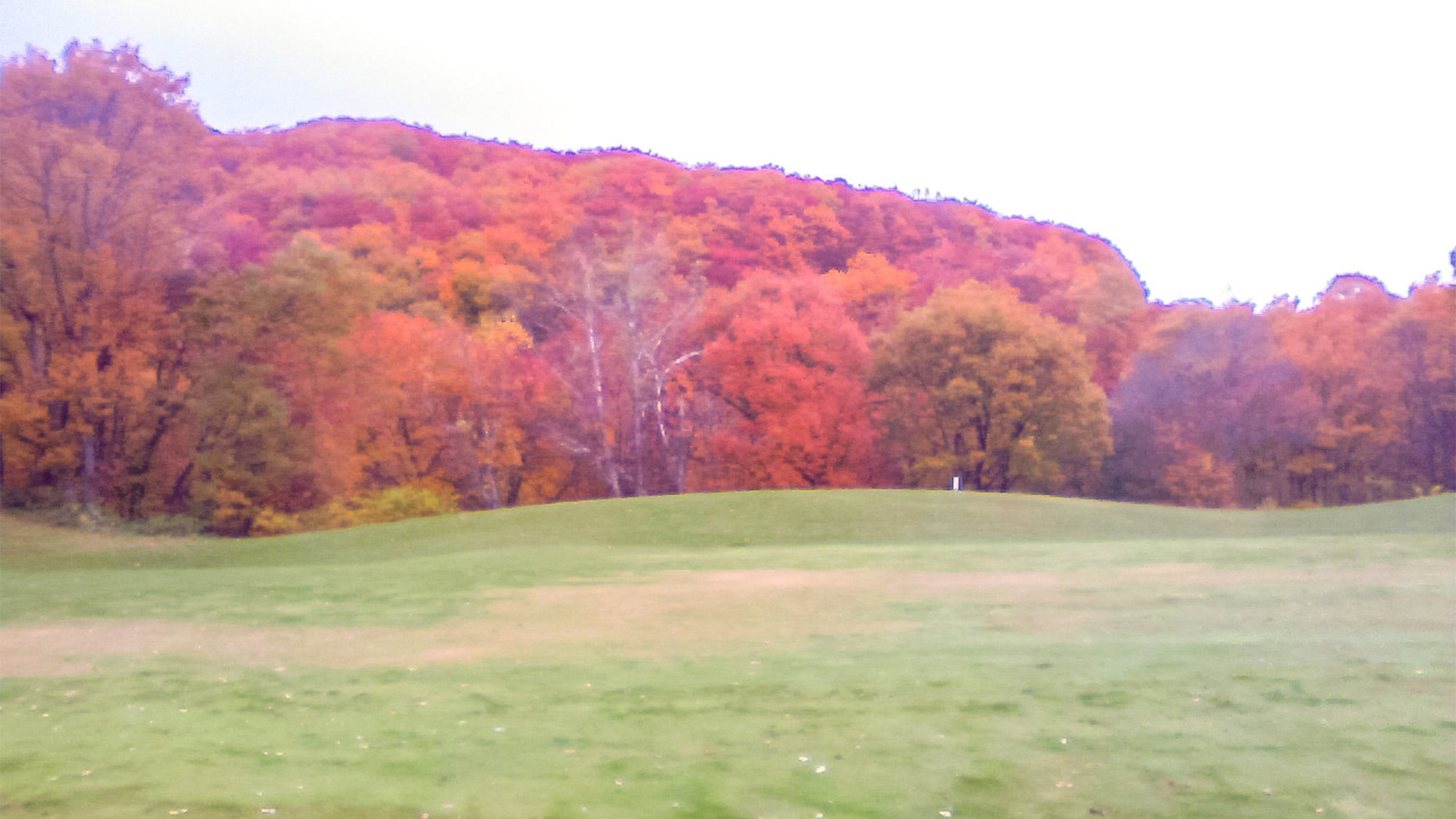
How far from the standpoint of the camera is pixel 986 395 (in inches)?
1460

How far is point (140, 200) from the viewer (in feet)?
93.0

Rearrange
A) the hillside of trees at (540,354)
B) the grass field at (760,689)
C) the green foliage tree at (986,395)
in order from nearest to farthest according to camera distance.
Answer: the grass field at (760,689) < the hillside of trees at (540,354) < the green foliage tree at (986,395)

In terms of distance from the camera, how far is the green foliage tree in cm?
3662

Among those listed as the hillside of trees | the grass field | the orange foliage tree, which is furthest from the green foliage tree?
the orange foliage tree

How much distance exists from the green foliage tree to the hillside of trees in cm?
13

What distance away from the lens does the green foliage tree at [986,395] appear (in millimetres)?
36625

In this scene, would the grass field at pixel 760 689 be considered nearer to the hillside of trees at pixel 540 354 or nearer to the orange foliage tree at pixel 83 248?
the orange foliage tree at pixel 83 248

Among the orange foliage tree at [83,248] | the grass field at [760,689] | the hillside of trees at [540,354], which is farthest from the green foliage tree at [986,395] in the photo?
the orange foliage tree at [83,248]

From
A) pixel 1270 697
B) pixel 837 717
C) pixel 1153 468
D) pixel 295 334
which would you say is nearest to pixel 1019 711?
pixel 837 717

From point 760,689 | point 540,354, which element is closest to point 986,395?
point 540,354

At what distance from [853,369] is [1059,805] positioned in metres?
35.0

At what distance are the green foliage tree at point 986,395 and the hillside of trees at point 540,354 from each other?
13cm

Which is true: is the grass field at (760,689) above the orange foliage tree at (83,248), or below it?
below

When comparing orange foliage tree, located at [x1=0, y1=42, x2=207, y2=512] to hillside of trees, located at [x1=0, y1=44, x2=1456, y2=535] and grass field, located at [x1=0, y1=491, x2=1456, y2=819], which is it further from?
grass field, located at [x1=0, y1=491, x2=1456, y2=819]
